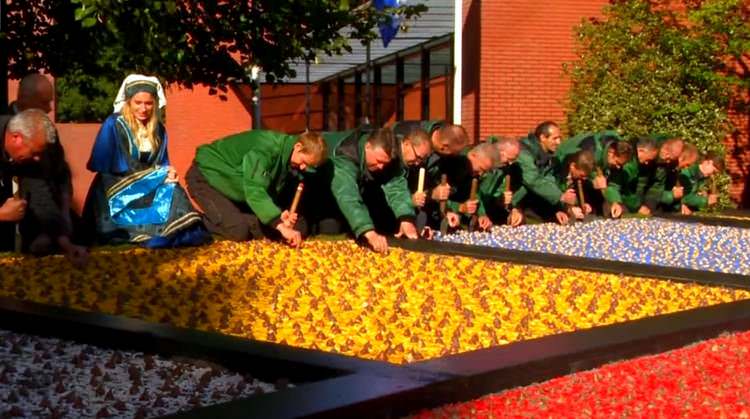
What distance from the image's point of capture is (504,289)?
8602mm

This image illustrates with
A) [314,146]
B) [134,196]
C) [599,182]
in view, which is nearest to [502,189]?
[599,182]

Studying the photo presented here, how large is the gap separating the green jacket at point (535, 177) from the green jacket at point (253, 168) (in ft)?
11.6

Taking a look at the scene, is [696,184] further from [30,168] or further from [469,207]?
[30,168]

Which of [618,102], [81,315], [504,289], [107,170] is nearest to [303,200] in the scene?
[107,170]

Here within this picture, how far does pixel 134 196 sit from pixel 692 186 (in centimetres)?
955

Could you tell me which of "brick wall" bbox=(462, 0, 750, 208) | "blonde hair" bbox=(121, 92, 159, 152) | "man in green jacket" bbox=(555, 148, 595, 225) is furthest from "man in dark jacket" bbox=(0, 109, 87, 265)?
"brick wall" bbox=(462, 0, 750, 208)

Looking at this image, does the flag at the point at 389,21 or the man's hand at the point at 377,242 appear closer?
the man's hand at the point at 377,242

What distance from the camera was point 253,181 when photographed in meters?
10.5

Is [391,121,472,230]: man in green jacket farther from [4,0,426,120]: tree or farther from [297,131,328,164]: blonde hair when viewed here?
[297,131,328,164]: blonde hair

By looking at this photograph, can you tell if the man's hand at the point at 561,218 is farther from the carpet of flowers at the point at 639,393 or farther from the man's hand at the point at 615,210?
the carpet of flowers at the point at 639,393

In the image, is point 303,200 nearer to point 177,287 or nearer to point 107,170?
point 107,170

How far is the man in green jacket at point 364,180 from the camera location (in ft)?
34.4

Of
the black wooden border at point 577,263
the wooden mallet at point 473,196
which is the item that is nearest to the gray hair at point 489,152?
the wooden mallet at point 473,196

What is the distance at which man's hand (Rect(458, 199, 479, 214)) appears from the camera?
12.8 m
